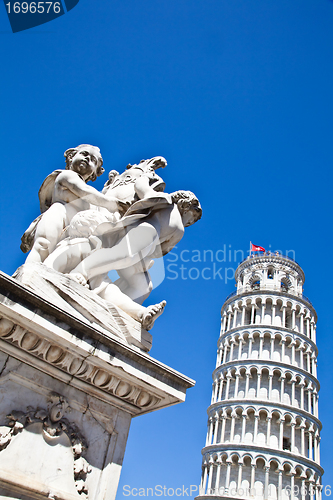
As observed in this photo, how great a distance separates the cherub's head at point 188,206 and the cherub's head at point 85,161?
0.69 meters

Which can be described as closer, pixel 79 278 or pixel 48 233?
pixel 79 278

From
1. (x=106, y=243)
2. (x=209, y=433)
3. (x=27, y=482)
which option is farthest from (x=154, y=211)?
(x=209, y=433)

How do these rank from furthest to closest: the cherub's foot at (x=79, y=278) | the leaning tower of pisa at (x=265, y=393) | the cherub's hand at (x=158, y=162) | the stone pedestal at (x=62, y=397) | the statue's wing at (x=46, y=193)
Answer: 1. the leaning tower of pisa at (x=265, y=393)
2. the cherub's hand at (x=158, y=162)
3. the statue's wing at (x=46, y=193)
4. the cherub's foot at (x=79, y=278)
5. the stone pedestal at (x=62, y=397)

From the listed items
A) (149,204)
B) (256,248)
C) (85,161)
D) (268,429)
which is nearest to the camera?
(149,204)

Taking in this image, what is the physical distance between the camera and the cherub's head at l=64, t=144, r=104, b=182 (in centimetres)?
331

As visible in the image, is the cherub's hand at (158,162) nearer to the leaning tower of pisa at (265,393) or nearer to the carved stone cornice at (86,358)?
the carved stone cornice at (86,358)

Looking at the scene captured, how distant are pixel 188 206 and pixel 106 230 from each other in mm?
781

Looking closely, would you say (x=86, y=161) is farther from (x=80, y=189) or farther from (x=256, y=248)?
(x=256, y=248)

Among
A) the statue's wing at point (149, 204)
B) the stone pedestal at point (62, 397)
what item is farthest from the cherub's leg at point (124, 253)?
the stone pedestal at point (62, 397)

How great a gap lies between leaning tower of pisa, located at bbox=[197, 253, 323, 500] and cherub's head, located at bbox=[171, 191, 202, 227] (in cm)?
3204

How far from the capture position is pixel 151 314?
2605 mm

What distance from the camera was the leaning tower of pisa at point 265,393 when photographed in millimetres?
30825

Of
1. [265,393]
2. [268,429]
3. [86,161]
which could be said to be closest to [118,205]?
[86,161]

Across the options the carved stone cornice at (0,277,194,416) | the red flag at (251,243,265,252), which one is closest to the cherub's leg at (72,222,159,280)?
the carved stone cornice at (0,277,194,416)
